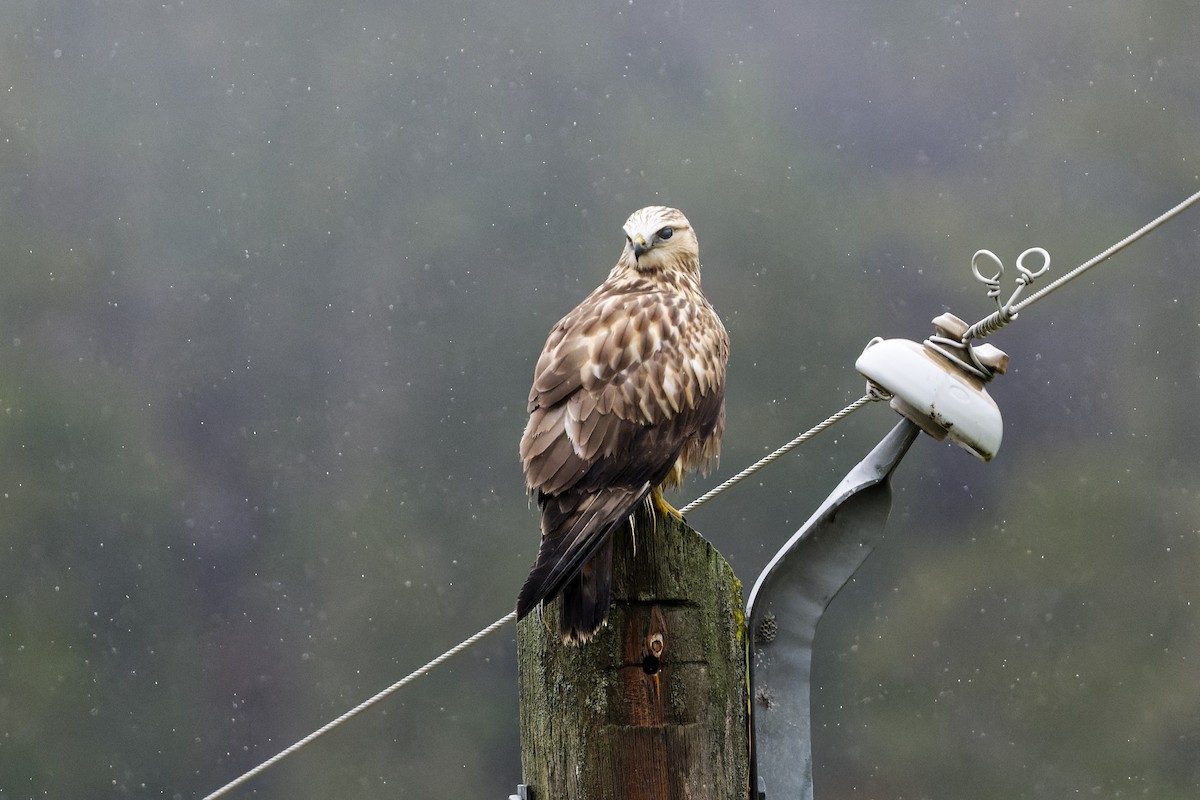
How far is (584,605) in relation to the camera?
125cm

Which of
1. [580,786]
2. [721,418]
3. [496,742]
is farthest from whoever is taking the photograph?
[496,742]

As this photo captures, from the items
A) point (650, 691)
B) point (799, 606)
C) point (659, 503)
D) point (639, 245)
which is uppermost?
point (639, 245)

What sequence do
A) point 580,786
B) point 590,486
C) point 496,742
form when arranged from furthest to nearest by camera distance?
1. point 496,742
2. point 590,486
3. point 580,786

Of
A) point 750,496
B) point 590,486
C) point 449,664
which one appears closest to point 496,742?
point 449,664

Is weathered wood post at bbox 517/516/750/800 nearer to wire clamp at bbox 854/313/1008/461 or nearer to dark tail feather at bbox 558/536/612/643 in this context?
dark tail feather at bbox 558/536/612/643

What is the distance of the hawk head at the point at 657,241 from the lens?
1923 millimetres

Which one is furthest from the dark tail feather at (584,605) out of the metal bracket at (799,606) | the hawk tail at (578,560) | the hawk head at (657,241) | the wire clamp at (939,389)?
the hawk head at (657,241)

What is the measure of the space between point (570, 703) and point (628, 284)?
0.81 m

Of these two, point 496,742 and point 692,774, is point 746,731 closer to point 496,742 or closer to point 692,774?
point 692,774

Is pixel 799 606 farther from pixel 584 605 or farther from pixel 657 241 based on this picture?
pixel 657 241

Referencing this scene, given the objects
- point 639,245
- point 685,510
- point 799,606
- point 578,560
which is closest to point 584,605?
point 578,560

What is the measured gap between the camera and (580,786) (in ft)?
4.02

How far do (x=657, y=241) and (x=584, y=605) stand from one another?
0.84m

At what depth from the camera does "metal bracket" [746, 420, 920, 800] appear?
1.35m
